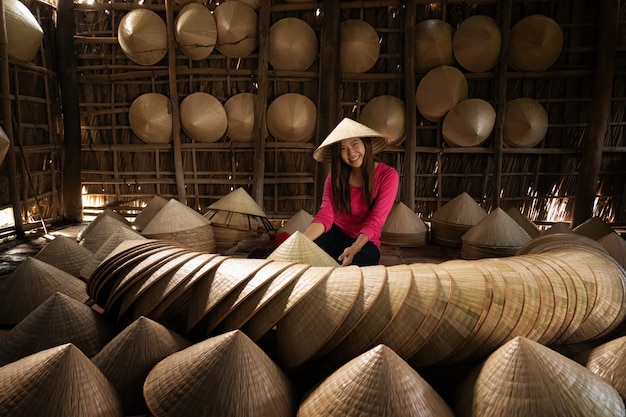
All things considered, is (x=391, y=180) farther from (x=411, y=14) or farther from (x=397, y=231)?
(x=411, y=14)

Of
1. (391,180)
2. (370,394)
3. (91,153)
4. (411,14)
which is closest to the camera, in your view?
(370,394)

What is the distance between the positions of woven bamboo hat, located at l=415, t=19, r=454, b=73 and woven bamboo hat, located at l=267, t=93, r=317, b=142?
4.27ft

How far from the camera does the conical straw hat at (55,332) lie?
1409 mm

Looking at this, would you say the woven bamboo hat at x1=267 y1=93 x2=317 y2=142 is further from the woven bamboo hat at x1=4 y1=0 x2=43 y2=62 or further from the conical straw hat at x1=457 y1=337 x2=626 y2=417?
the conical straw hat at x1=457 y1=337 x2=626 y2=417

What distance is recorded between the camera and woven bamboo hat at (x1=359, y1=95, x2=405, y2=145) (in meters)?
4.41

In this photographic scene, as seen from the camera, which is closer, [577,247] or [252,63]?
[577,247]

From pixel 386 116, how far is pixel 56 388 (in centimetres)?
394

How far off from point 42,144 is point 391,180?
4068mm

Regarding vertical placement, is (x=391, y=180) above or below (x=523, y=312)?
above

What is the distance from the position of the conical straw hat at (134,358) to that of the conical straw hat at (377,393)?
1.67 ft

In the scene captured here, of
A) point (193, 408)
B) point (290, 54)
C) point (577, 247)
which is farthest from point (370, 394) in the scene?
point (290, 54)

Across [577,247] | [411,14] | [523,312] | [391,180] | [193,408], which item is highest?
[411,14]

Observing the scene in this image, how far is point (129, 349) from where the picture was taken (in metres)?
Result: 1.29

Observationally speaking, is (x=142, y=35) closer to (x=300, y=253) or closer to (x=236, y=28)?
(x=236, y=28)
